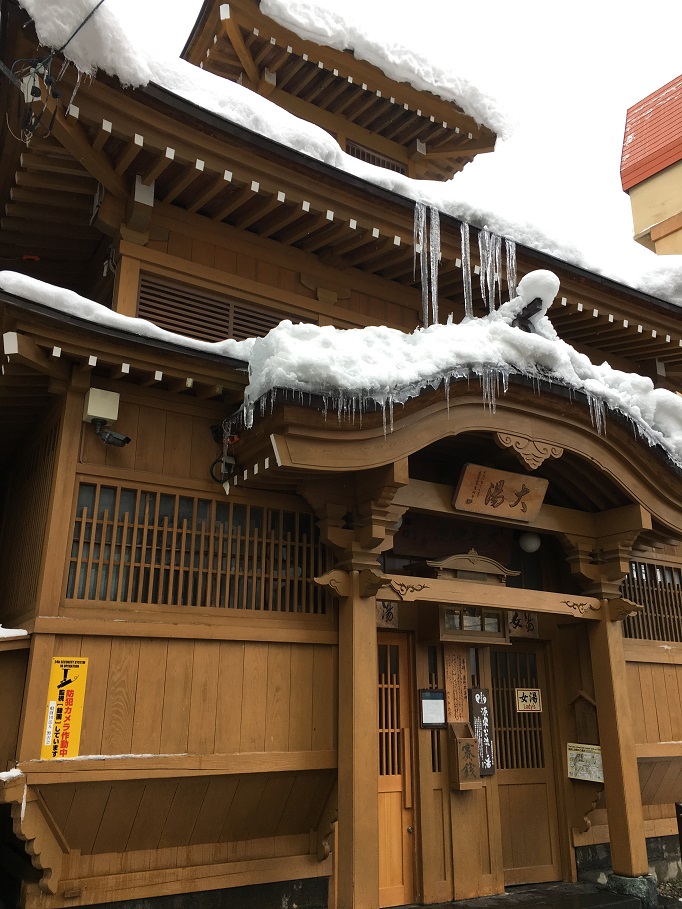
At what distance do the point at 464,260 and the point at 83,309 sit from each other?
4.71m

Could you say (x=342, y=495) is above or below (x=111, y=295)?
below

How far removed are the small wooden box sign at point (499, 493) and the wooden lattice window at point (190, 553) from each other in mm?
1615

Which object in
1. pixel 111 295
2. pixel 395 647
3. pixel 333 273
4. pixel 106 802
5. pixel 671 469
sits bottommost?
pixel 106 802

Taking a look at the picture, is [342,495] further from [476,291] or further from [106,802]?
[476,291]

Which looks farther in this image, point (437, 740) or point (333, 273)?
point (333, 273)

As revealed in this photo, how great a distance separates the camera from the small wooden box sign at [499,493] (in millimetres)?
7371

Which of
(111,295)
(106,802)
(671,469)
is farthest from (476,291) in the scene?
(106,802)

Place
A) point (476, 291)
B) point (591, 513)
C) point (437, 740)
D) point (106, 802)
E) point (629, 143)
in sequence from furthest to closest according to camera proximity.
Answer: point (629, 143)
point (476, 291)
point (591, 513)
point (437, 740)
point (106, 802)

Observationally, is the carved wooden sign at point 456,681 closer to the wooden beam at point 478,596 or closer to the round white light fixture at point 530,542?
the wooden beam at point 478,596

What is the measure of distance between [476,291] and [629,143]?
14.8 metres

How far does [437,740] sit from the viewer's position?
7.90 metres

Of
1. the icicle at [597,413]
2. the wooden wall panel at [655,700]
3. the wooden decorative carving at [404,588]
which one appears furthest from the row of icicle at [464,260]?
the wooden wall panel at [655,700]

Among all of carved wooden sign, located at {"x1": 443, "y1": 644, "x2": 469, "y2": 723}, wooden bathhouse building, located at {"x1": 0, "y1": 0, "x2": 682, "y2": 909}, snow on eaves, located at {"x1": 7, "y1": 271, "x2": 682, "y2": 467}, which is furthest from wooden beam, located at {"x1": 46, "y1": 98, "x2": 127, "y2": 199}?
carved wooden sign, located at {"x1": 443, "y1": 644, "x2": 469, "y2": 723}

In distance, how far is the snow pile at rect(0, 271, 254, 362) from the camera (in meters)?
5.48
